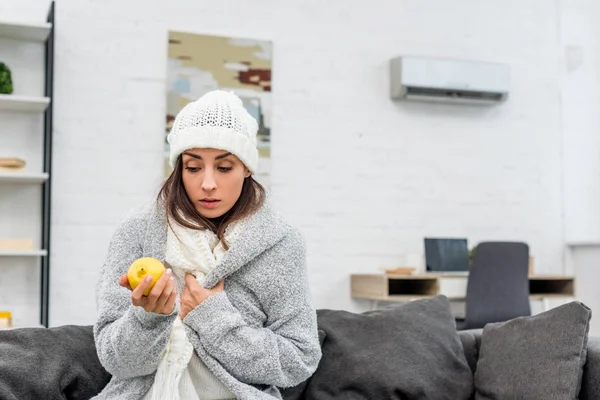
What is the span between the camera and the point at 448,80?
4996 millimetres

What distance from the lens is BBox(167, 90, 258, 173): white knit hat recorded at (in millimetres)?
1739

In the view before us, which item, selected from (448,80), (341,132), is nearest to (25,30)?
(341,132)

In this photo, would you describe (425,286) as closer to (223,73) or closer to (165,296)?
(223,73)

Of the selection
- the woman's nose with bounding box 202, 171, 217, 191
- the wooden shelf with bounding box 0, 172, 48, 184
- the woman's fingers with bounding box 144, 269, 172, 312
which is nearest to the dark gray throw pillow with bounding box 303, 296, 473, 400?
the woman's nose with bounding box 202, 171, 217, 191

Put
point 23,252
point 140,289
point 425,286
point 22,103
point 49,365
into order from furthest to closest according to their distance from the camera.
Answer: point 425,286, point 22,103, point 23,252, point 49,365, point 140,289

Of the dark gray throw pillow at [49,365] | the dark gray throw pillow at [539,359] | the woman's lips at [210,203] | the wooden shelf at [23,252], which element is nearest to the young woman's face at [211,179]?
the woman's lips at [210,203]

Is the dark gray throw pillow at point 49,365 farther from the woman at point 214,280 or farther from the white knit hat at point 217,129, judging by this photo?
the white knit hat at point 217,129

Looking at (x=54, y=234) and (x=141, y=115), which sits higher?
(x=141, y=115)

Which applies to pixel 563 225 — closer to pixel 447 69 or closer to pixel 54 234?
pixel 447 69

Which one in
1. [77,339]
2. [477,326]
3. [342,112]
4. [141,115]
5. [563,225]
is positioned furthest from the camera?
[563,225]

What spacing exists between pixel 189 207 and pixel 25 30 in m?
2.74

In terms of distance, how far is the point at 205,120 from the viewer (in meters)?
1.76

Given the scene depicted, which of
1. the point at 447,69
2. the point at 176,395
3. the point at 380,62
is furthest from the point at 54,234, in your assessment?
the point at 176,395

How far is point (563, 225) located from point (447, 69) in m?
1.37
